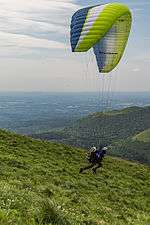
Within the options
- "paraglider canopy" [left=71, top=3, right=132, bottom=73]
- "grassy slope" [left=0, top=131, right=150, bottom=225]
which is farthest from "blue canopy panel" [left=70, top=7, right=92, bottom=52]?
"grassy slope" [left=0, top=131, right=150, bottom=225]

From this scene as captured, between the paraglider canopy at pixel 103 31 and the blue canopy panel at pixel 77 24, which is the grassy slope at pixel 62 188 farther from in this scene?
the blue canopy panel at pixel 77 24

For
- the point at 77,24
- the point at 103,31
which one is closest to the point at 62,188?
the point at 103,31

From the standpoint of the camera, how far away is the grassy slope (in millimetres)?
13047

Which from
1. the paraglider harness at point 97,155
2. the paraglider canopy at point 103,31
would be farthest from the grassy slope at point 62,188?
the paraglider canopy at point 103,31

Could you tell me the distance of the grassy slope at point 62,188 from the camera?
42.8 ft

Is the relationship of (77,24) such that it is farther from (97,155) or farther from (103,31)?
(97,155)

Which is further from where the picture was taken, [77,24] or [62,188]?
[77,24]

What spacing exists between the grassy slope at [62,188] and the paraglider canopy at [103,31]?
8.75 meters

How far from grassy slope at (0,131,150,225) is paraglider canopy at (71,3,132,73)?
875 cm

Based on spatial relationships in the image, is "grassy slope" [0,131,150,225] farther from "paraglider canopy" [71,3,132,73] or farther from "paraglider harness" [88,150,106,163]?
"paraglider canopy" [71,3,132,73]

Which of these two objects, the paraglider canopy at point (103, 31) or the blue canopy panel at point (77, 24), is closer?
the paraglider canopy at point (103, 31)

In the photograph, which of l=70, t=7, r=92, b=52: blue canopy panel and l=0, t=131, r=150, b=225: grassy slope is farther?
l=70, t=7, r=92, b=52: blue canopy panel

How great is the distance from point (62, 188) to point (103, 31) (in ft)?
35.8

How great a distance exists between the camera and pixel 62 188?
24484 millimetres
